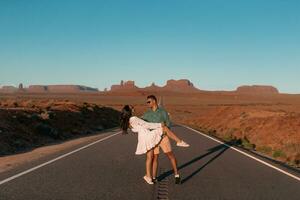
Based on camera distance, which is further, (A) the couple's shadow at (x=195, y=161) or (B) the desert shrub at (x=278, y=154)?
(B) the desert shrub at (x=278, y=154)

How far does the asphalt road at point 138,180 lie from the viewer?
877cm

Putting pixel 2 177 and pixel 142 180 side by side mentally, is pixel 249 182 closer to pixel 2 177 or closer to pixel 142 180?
pixel 142 180

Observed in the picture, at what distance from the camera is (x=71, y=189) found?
9102 millimetres

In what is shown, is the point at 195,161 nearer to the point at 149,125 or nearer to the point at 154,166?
the point at 154,166

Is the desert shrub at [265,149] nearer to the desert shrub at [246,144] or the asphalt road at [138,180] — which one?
the desert shrub at [246,144]

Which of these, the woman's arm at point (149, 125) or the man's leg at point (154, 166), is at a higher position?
the woman's arm at point (149, 125)

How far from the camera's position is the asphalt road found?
28.8ft

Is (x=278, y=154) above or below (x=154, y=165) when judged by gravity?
below

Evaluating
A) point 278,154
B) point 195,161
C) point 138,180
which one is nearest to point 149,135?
point 138,180

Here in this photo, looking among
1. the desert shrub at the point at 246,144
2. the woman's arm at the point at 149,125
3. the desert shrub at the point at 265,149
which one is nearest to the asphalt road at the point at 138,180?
the woman's arm at the point at 149,125

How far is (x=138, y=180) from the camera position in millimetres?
10414

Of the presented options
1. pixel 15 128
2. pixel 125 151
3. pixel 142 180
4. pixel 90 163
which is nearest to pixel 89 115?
pixel 15 128

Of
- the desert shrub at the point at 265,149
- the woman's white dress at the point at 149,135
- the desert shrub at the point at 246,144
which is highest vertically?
the woman's white dress at the point at 149,135

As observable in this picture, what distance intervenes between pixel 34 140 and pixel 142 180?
12817 mm
